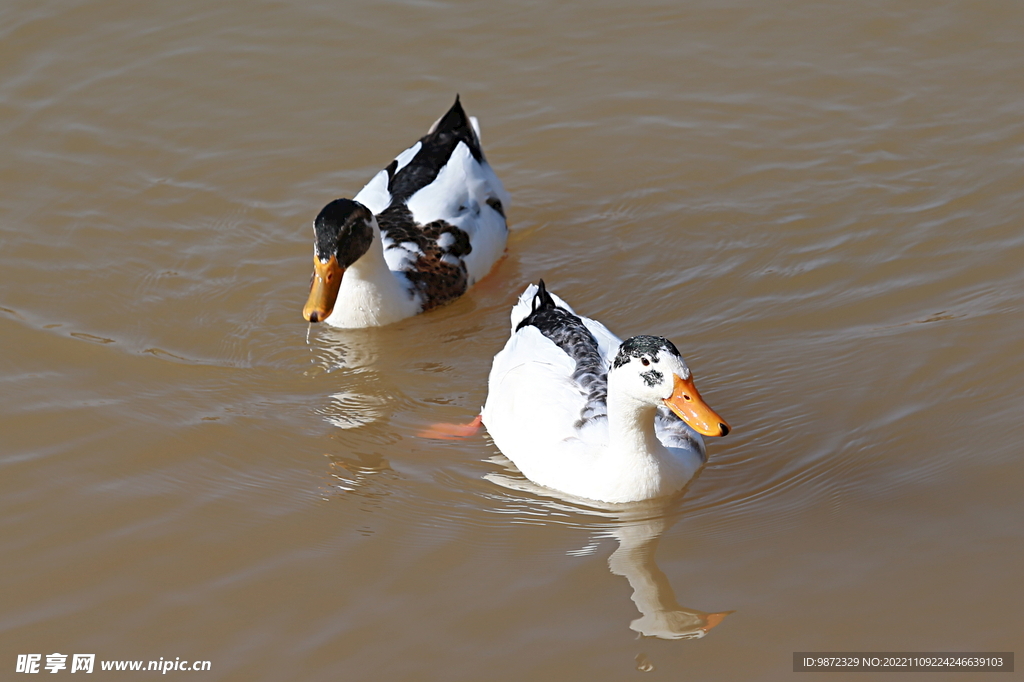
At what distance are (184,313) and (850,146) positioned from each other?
19.7ft

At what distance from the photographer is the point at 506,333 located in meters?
8.89

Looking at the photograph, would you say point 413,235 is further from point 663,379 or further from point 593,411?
point 663,379

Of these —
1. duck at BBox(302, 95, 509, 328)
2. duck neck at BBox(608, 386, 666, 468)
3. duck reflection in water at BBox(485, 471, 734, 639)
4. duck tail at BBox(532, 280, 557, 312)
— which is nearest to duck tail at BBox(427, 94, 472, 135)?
duck at BBox(302, 95, 509, 328)

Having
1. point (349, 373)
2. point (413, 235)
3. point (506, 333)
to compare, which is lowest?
point (349, 373)

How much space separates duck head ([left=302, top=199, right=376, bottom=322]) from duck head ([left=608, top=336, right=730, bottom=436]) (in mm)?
2834

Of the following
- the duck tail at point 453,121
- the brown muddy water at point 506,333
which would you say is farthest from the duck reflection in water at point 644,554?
the duck tail at point 453,121

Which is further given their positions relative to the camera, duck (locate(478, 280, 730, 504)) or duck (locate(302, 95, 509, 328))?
duck (locate(302, 95, 509, 328))

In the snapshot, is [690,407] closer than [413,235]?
Yes

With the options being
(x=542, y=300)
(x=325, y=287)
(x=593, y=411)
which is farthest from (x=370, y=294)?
(x=593, y=411)

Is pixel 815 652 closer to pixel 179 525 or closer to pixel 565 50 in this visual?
pixel 179 525

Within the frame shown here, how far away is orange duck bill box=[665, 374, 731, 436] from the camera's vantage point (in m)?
6.15

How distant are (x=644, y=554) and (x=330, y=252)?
11.0 feet

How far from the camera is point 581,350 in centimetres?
734

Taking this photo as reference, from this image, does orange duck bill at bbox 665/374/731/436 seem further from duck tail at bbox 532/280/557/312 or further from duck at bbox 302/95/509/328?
duck at bbox 302/95/509/328
